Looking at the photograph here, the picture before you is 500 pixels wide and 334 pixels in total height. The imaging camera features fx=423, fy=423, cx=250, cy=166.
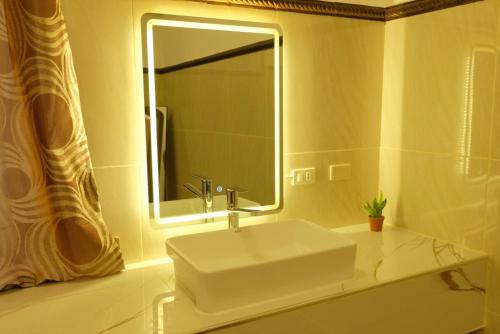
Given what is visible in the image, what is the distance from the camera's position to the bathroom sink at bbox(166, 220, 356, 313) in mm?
1161

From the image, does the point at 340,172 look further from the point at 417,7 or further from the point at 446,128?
the point at 417,7

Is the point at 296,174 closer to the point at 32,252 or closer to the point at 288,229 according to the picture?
the point at 288,229

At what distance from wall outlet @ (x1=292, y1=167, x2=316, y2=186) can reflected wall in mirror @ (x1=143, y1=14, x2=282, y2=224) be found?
0.08 m

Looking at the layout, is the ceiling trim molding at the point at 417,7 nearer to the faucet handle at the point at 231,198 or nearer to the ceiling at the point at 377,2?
the ceiling at the point at 377,2

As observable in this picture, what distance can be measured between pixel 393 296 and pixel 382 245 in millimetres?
334

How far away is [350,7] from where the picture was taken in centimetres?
180

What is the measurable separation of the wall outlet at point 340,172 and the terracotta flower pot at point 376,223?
211 mm

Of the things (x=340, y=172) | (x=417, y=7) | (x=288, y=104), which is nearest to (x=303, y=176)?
(x=340, y=172)

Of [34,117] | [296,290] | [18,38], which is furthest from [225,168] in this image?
[18,38]

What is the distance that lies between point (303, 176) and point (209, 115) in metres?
0.50

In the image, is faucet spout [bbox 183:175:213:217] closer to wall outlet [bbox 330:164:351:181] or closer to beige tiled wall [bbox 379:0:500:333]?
wall outlet [bbox 330:164:351:181]

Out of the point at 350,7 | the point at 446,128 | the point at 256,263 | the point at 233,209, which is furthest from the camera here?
the point at 350,7

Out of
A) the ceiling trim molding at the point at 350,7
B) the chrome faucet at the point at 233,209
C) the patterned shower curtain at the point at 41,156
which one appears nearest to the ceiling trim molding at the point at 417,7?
the ceiling trim molding at the point at 350,7

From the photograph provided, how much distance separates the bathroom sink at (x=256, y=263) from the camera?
1.16m
